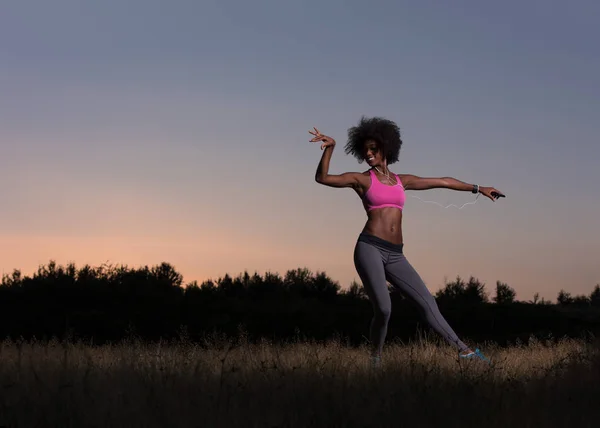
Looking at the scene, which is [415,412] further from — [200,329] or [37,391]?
[200,329]

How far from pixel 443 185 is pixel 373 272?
179 cm

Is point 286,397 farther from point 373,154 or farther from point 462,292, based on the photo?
point 462,292

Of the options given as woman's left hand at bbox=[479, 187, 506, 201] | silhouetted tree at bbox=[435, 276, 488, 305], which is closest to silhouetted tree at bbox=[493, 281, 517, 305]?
silhouetted tree at bbox=[435, 276, 488, 305]

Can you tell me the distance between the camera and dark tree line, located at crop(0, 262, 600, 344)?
16578 mm

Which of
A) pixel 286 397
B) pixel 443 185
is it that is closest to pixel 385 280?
pixel 443 185

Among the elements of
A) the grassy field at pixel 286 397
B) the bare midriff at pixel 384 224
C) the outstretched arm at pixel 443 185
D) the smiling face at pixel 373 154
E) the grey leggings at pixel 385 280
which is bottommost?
the grassy field at pixel 286 397

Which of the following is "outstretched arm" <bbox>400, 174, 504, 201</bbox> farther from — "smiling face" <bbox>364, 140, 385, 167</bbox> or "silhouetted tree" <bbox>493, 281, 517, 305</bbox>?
"silhouetted tree" <bbox>493, 281, 517, 305</bbox>

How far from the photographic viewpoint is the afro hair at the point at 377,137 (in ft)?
32.0

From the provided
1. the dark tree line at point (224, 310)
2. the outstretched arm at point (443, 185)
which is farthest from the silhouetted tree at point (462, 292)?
the outstretched arm at point (443, 185)

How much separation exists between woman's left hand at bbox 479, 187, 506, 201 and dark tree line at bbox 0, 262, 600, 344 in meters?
5.29

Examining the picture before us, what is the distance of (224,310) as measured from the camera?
18.4 metres

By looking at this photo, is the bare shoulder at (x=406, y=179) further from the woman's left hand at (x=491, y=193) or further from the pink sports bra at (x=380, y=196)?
the woman's left hand at (x=491, y=193)

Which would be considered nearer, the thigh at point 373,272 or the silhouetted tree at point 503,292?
the thigh at point 373,272

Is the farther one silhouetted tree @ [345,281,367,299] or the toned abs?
silhouetted tree @ [345,281,367,299]
